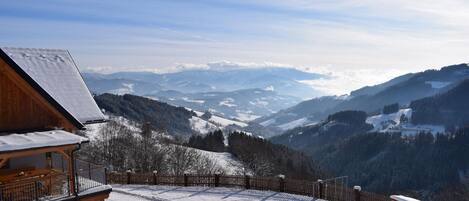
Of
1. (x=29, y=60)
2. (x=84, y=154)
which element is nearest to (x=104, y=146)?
(x=84, y=154)

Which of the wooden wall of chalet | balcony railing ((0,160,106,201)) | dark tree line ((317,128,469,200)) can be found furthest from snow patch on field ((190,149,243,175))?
dark tree line ((317,128,469,200))

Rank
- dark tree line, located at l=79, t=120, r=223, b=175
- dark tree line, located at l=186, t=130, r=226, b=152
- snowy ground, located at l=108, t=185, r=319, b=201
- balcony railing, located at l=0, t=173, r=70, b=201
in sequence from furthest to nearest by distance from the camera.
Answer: dark tree line, located at l=186, t=130, r=226, b=152 < dark tree line, located at l=79, t=120, r=223, b=175 < snowy ground, located at l=108, t=185, r=319, b=201 < balcony railing, located at l=0, t=173, r=70, b=201

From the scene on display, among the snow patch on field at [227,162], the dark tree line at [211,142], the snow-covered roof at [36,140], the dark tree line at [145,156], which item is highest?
the snow-covered roof at [36,140]

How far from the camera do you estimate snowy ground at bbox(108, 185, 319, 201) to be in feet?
97.0

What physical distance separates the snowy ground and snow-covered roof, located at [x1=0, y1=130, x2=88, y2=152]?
9.88 meters

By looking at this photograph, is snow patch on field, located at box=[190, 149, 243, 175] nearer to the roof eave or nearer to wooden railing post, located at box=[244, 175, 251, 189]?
wooden railing post, located at box=[244, 175, 251, 189]

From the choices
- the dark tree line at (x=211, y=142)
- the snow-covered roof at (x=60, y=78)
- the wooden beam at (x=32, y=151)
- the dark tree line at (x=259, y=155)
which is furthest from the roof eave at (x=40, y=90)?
the dark tree line at (x=211, y=142)

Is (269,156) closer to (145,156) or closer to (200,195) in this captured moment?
(145,156)

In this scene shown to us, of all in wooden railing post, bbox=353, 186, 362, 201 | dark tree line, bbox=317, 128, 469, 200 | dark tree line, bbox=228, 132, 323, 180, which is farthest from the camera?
dark tree line, bbox=317, 128, 469, 200

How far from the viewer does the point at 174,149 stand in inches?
2928

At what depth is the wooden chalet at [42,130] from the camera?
58.6 ft

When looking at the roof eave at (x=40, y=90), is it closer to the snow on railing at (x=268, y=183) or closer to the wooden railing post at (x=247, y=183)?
the snow on railing at (x=268, y=183)

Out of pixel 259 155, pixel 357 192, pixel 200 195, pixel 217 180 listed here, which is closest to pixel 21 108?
pixel 200 195

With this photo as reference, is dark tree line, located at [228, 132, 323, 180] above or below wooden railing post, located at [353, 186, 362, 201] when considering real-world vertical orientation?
below
